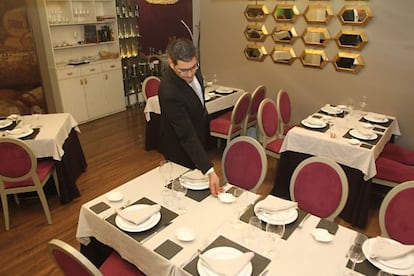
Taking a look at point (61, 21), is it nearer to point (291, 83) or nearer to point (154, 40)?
point (154, 40)

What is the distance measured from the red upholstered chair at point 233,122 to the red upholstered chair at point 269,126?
15.3 inches

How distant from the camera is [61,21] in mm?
5223

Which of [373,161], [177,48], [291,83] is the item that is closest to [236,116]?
[291,83]

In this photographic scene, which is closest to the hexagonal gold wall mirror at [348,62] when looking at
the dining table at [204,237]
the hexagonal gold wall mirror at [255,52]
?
the hexagonal gold wall mirror at [255,52]

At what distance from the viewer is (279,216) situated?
1.73m

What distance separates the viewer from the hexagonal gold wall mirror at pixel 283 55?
439 cm

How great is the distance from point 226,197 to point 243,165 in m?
0.53

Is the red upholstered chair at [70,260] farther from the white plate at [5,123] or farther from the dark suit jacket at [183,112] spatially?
the white plate at [5,123]

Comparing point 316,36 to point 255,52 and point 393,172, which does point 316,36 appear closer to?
point 255,52

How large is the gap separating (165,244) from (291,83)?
3.51 m

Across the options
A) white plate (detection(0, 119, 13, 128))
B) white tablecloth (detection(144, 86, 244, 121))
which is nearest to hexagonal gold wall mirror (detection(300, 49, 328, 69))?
white tablecloth (detection(144, 86, 244, 121))

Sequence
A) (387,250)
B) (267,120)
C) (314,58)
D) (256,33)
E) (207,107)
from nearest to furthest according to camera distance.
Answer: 1. (387,250)
2. (267,120)
3. (207,107)
4. (314,58)
5. (256,33)

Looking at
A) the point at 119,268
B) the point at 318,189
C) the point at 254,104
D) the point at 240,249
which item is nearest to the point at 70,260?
the point at 119,268

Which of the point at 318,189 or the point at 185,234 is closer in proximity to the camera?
the point at 185,234
